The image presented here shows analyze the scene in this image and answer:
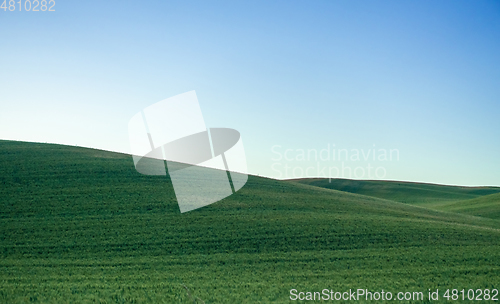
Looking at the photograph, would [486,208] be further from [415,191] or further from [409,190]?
[409,190]

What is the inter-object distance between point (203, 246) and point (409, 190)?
63.7m

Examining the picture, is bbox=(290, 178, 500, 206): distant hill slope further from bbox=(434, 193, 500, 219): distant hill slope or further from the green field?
the green field

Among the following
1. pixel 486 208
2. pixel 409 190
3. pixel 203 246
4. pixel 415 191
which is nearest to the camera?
pixel 203 246

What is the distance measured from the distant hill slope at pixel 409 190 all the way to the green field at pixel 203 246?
3658cm

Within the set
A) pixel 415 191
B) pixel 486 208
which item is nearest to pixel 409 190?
pixel 415 191

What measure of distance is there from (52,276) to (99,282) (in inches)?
84.5

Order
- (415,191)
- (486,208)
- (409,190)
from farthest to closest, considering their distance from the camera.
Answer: (409,190) < (415,191) < (486,208)

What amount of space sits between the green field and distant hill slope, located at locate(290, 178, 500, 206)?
120ft

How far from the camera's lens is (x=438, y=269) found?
1375cm

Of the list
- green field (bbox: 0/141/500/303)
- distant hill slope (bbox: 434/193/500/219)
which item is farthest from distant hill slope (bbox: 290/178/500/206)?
green field (bbox: 0/141/500/303)

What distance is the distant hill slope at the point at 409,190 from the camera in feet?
210

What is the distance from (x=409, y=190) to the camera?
70.6 m

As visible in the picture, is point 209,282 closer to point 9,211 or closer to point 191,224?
point 191,224

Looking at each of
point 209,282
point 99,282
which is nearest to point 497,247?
point 209,282
